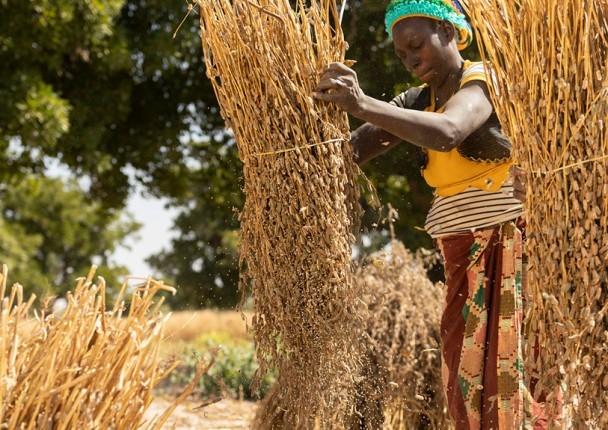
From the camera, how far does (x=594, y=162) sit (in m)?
2.10

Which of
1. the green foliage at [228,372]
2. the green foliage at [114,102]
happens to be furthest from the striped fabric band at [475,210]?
the green foliage at [228,372]

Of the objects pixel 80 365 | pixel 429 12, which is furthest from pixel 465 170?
pixel 80 365

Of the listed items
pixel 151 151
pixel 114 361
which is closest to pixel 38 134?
pixel 151 151

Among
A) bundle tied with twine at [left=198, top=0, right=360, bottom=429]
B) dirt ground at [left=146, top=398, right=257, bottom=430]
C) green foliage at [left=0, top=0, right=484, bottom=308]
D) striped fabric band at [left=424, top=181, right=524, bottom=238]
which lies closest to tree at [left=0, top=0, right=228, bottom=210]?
green foliage at [left=0, top=0, right=484, bottom=308]

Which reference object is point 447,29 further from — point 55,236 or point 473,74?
point 55,236

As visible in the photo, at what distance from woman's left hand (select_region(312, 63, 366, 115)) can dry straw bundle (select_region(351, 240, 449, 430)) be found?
1190 millimetres

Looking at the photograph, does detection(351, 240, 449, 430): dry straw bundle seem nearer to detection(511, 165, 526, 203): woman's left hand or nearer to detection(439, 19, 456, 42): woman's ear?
detection(439, 19, 456, 42): woman's ear

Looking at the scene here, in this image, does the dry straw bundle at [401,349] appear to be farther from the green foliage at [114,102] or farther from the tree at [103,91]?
the tree at [103,91]

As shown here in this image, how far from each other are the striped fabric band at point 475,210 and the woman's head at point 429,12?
55 centimetres

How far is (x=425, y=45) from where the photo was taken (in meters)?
2.85

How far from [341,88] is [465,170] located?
53 centimetres

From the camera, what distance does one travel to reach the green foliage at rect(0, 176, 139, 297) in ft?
72.2

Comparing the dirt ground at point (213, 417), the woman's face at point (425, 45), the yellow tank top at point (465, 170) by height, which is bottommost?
the dirt ground at point (213, 417)

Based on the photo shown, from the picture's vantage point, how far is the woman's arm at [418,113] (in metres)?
2.53
